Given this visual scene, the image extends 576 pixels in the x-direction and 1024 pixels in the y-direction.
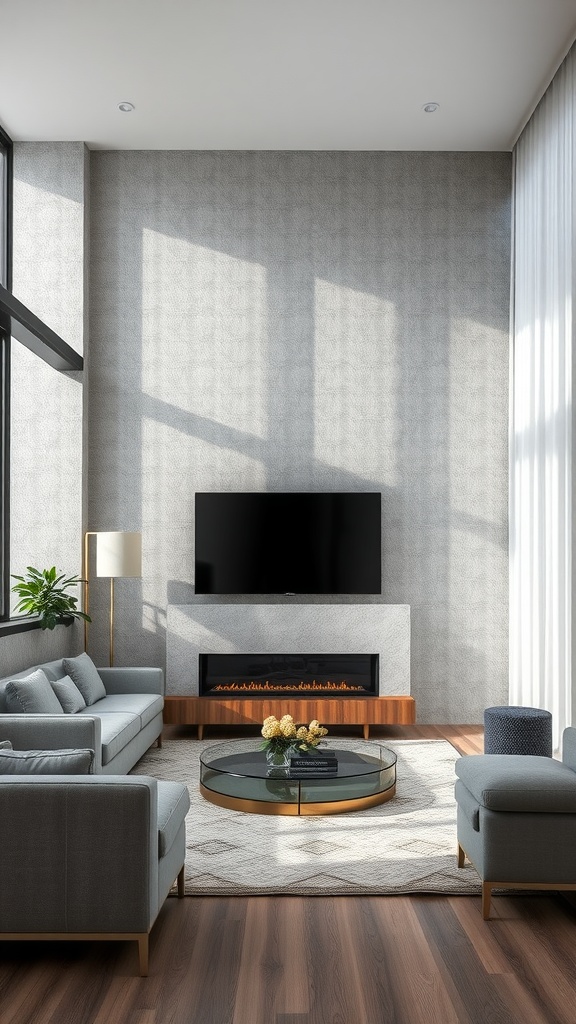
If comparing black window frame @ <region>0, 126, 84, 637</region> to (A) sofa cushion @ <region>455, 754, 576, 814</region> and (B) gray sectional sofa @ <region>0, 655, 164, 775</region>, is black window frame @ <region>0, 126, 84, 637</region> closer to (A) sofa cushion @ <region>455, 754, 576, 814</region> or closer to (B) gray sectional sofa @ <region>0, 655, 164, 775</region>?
(B) gray sectional sofa @ <region>0, 655, 164, 775</region>

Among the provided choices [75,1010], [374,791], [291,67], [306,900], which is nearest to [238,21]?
[291,67]

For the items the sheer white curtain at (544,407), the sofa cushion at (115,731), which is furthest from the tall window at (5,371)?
the sheer white curtain at (544,407)

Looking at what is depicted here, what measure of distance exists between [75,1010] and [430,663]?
15.9 ft

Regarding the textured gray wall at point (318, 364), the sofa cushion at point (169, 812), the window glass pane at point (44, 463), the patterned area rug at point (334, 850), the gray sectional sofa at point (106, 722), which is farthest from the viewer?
the textured gray wall at point (318, 364)

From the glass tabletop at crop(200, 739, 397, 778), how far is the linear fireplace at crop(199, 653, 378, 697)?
146 centimetres

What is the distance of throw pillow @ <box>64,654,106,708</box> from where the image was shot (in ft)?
18.2

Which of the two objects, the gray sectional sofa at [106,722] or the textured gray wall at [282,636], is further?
the textured gray wall at [282,636]

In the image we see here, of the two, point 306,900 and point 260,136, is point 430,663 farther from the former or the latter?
point 260,136

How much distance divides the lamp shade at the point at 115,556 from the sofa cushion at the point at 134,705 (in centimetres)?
92

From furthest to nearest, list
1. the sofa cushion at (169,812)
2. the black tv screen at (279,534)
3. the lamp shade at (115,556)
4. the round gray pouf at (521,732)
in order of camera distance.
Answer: the black tv screen at (279,534), the lamp shade at (115,556), the round gray pouf at (521,732), the sofa cushion at (169,812)

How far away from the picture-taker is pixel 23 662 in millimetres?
5543

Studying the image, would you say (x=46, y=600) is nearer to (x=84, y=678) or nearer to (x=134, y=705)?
(x=84, y=678)

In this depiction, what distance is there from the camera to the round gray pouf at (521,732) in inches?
195

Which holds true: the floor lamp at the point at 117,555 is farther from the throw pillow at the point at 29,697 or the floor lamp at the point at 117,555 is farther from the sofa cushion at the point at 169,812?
the sofa cushion at the point at 169,812
